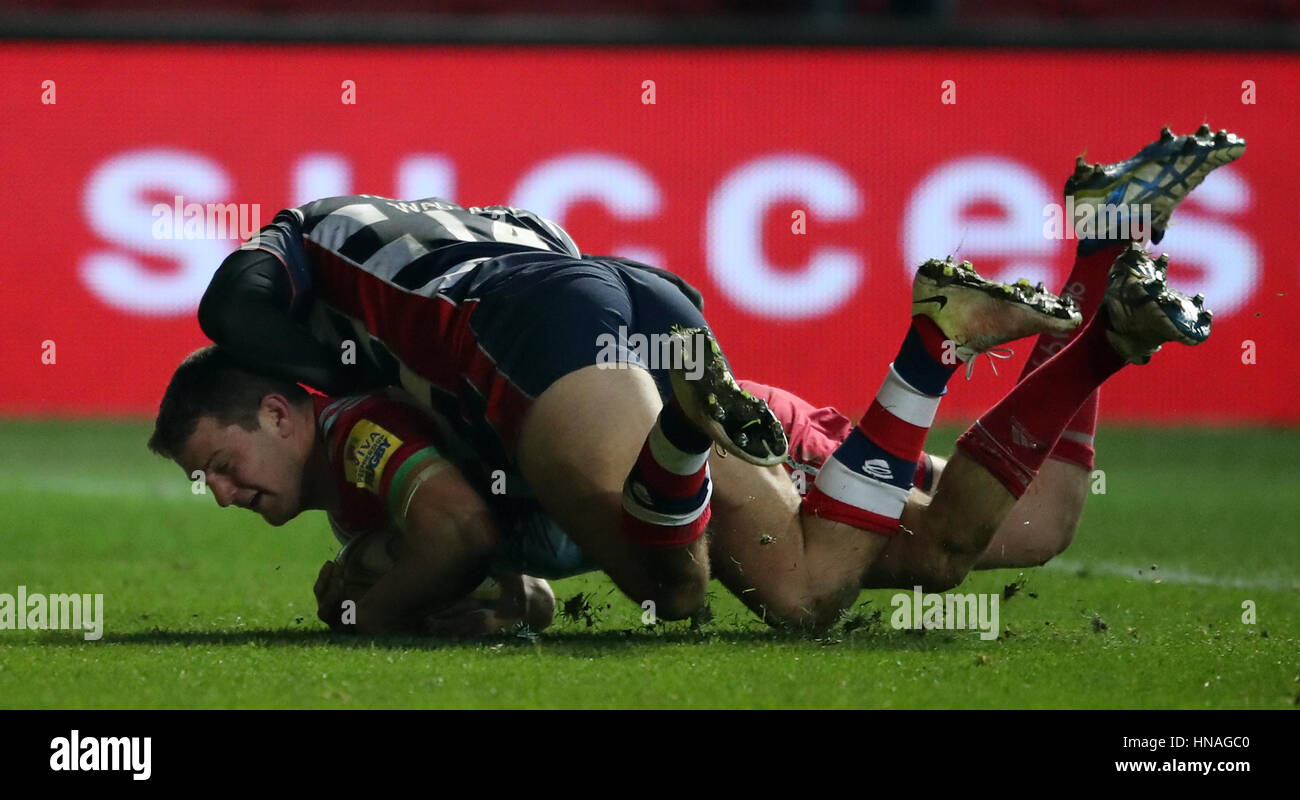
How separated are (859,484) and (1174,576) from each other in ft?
6.99

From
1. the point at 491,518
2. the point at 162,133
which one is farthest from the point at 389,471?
the point at 162,133

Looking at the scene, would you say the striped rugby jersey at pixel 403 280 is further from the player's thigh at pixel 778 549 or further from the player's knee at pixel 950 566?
the player's knee at pixel 950 566

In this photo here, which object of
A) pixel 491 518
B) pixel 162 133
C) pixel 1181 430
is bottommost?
pixel 1181 430

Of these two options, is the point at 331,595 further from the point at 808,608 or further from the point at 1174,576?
the point at 1174,576

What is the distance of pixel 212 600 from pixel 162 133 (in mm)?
5624

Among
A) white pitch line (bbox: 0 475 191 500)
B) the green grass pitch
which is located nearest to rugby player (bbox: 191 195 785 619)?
the green grass pitch

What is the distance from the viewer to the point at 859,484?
13.4ft

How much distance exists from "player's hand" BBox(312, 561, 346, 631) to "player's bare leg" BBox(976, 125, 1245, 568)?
178 centimetres

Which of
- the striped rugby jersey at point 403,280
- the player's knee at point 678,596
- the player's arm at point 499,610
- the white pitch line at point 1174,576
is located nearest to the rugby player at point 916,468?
the player's knee at point 678,596

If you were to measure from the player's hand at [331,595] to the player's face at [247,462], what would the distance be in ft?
0.66

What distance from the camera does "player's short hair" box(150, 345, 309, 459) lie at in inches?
172

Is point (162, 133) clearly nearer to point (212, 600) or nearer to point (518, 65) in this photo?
point (518, 65)

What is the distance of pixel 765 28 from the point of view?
10.5 m

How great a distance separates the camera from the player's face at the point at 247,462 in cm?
435
